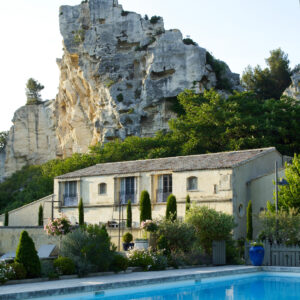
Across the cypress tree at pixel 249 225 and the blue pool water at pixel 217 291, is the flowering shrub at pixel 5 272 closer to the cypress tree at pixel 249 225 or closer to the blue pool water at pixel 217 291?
the blue pool water at pixel 217 291

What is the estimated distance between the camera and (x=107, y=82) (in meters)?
68.6

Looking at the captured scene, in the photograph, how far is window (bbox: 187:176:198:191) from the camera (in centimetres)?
3569

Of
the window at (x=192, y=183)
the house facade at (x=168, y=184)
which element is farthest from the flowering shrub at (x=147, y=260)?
the window at (x=192, y=183)

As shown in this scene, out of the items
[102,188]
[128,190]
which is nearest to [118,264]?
[128,190]

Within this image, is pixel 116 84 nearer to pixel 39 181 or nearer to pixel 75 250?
pixel 39 181

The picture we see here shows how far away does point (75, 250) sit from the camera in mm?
19172

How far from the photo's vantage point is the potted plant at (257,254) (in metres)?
22.9

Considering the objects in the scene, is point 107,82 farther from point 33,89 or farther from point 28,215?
point 28,215

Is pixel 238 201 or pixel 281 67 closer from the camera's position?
pixel 238 201

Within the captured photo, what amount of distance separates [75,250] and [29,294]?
5289mm

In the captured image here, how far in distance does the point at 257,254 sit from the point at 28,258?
1037 cm

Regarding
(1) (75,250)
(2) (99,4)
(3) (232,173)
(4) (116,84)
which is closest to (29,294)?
(1) (75,250)

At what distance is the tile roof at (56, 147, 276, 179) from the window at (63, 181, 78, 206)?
61 centimetres

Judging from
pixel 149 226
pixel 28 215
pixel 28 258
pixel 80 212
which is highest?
pixel 80 212
